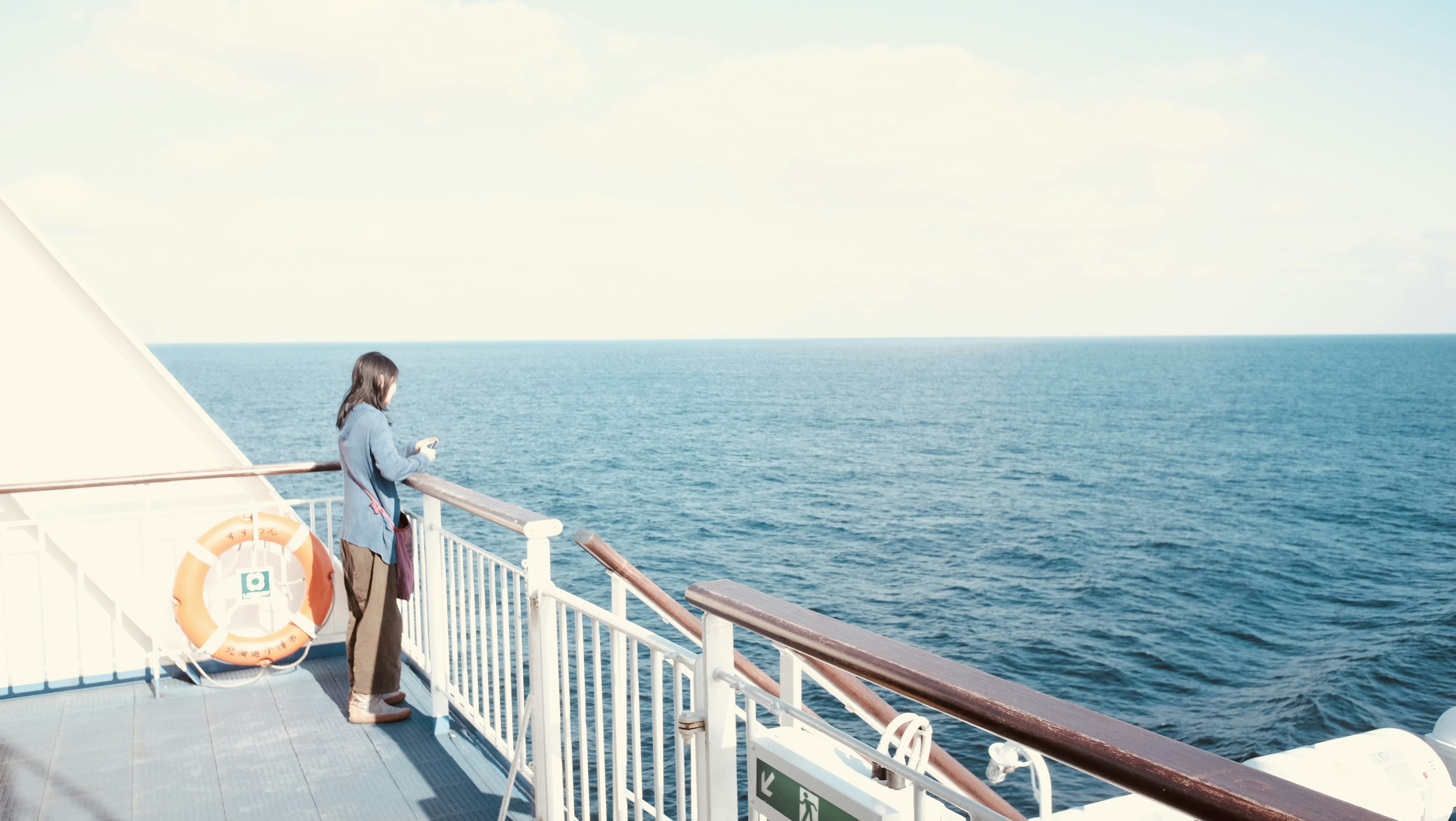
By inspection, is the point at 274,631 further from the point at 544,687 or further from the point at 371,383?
the point at 544,687

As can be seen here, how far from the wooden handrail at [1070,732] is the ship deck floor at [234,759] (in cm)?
210

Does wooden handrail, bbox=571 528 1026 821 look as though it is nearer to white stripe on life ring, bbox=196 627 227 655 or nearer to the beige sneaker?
the beige sneaker

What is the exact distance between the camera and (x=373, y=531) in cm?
335

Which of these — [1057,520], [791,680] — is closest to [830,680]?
[791,680]

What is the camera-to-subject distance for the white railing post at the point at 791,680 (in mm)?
1263

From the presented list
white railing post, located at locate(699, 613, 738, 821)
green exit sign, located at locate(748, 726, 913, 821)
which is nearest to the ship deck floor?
white railing post, located at locate(699, 613, 738, 821)

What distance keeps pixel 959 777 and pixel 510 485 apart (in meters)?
30.8

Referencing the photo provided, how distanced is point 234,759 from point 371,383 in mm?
1456

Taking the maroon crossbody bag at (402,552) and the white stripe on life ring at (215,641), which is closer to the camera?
the maroon crossbody bag at (402,552)

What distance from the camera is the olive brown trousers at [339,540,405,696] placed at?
11.1 feet

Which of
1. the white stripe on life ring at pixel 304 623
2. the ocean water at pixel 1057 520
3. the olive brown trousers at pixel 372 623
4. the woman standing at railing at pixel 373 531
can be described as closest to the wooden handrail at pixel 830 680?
the woman standing at railing at pixel 373 531

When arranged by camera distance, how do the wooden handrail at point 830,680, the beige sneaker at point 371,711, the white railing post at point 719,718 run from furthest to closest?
the beige sneaker at point 371,711 → the white railing post at point 719,718 → the wooden handrail at point 830,680

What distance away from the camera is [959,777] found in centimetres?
118

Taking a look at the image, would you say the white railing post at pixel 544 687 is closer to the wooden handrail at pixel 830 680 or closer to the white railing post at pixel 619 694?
the white railing post at pixel 619 694
